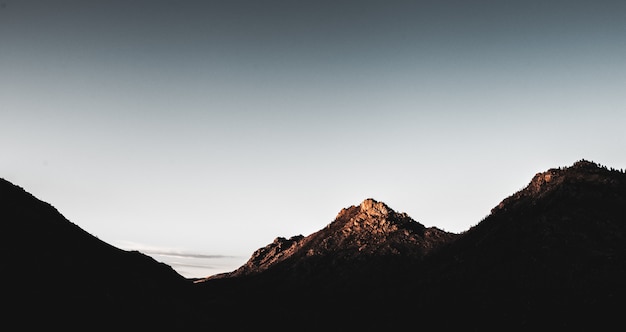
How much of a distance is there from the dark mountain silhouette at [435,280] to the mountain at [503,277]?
21 centimetres

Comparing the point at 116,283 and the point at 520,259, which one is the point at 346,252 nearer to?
the point at 520,259

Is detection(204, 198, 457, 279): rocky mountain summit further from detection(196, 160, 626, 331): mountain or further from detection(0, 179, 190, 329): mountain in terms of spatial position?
detection(0, 179, 190, 329): mountain

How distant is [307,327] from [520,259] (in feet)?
119

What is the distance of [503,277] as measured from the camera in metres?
54.9

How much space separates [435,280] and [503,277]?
51.5 feet

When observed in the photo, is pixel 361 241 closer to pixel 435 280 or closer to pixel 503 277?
pixel 435 280

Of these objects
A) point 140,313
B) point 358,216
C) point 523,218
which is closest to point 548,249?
point 523,218

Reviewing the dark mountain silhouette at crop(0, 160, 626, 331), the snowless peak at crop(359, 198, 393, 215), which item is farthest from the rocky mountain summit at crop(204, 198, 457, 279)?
the dark mountain silhouette at crop(0, 160, 626, 331)

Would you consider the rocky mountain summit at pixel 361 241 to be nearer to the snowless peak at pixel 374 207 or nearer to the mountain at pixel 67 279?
the snowless peak at pixel 374 207

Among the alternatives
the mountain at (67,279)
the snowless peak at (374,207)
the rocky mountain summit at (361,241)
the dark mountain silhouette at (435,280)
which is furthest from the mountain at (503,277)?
the snowless peak at (374,207)

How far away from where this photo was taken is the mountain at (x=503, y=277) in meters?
45.4

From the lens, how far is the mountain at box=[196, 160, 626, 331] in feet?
149

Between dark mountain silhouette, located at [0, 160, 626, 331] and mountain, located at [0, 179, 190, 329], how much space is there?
170 mm

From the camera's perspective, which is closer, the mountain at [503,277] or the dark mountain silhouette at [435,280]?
the dark mountain silhouette at [435,280]
